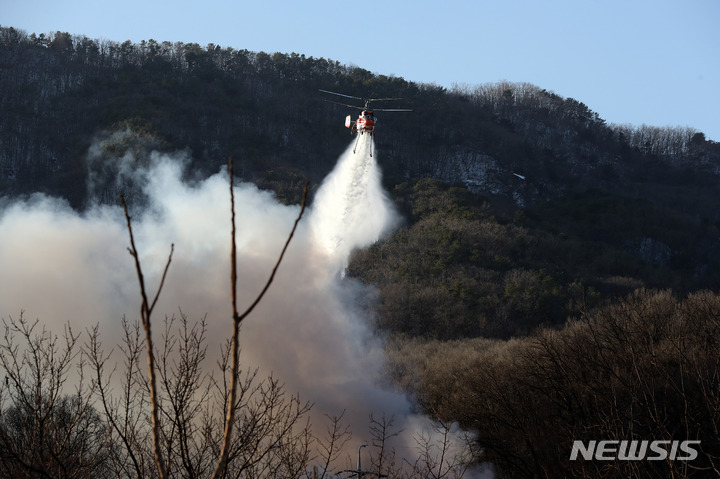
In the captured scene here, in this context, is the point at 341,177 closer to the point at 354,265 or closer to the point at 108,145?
the point at 354,265

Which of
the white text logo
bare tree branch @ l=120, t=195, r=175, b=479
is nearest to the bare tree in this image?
bare tree branch @ l=120, t=195, r=175, b=479

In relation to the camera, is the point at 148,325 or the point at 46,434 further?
the point at 46,434

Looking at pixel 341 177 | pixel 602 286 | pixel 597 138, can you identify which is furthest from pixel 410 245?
pixel 597 138

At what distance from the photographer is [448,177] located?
99000mm

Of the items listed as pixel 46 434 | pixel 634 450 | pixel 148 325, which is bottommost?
pixel 634 450

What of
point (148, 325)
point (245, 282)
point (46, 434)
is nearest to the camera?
point (148, 325)

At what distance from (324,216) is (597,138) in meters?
67.1

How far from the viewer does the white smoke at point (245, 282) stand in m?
43.0

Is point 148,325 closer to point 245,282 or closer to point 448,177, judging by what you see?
point 245,282

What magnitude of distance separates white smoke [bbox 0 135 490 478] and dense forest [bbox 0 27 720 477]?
3891 millimetres

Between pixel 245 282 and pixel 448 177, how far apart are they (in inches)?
2082

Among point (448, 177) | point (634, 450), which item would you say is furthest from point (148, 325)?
point (448, 177)

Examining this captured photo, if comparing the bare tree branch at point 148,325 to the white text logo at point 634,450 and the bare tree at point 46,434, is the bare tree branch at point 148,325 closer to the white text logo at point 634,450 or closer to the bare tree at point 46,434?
the bare tree at point 46,434

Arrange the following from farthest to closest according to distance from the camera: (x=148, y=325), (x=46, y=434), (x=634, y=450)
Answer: (x=634, y=450) → (x=46, y=434) → (x=148, y=325)
